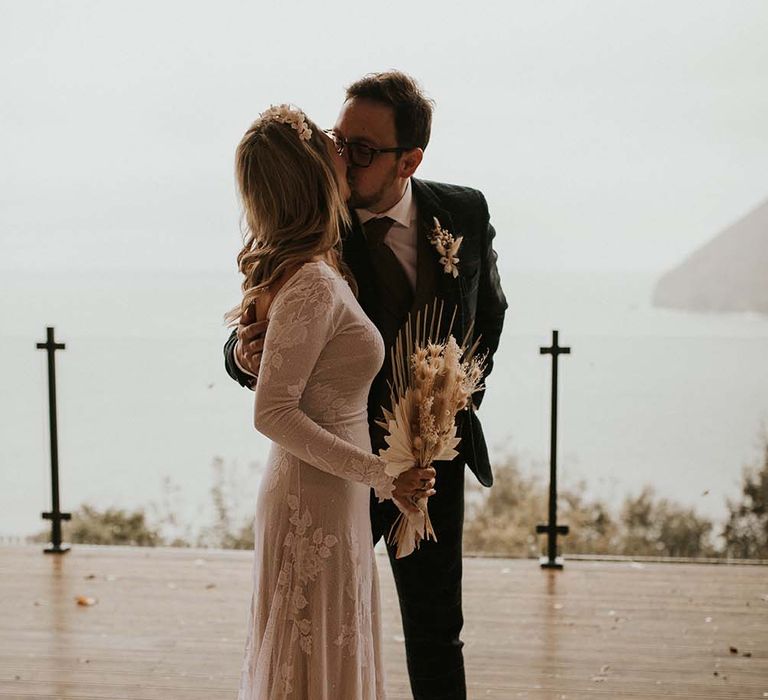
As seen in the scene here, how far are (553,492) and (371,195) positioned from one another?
228cm

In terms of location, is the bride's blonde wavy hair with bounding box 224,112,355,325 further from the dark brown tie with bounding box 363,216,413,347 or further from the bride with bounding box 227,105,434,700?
the dark brown tie with bounding box 363,216,413,347

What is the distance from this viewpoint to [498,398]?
14.2 ft

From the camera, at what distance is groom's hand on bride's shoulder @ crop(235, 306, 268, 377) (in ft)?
6.09

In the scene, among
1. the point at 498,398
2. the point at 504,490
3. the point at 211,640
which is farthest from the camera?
the point at 504,490

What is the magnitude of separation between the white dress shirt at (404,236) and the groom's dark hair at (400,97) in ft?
0.49

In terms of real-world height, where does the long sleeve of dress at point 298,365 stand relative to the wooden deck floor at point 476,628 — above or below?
above

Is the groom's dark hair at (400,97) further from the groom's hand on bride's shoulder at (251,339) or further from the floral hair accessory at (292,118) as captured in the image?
the groom's hand on bride's shoulder at (251,339)

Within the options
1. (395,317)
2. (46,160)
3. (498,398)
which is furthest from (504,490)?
(46,160)

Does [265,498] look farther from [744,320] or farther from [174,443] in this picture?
[744,320]

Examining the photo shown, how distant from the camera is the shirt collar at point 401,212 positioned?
87.4 inches

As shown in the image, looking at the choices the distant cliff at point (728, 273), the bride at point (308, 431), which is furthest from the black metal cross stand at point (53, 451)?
the distant cliff at point (728, 273)

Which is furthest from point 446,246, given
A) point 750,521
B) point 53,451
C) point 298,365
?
point 750,521

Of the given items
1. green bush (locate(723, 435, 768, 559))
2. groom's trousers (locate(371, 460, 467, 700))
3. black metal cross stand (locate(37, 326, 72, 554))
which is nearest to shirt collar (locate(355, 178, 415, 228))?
groom's trousers (locate(371, 460, 467, 700))

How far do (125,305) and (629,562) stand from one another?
3.09m
